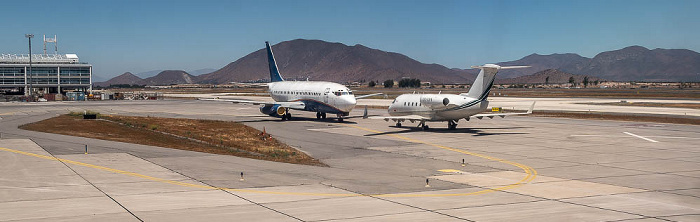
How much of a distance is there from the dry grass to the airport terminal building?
96012 millimetres

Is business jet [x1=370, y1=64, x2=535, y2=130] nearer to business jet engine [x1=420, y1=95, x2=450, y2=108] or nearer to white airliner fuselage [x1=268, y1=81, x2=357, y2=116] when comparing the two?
business jet engine [x1=420, y1=95, x2=450, y2=108]

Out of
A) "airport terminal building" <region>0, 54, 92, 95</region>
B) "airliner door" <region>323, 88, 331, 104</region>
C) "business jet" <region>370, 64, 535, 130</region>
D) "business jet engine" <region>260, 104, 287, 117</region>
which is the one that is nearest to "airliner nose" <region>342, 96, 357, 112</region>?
"airliner door" <region>323, 88, 331, 104</region>

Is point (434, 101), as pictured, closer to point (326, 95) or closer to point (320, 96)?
point (326, 95)

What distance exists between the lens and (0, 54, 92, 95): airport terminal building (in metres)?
143

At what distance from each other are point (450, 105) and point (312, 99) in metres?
18.7

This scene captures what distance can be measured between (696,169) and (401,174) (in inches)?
546

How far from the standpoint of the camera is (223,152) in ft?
115

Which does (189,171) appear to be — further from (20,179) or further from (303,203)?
(303,203)

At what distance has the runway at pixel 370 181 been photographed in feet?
62.7

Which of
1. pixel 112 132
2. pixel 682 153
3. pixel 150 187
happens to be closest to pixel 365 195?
pixel 150 187

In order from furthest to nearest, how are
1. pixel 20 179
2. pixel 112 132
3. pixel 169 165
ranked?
pixel 112 132 < pixel 169 165 < pixel 20 179

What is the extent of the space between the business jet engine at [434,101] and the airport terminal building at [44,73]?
120091 millimetres

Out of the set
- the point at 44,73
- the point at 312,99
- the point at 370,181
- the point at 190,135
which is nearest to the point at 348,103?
the point at 312,99

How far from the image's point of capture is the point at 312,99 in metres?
61.9
